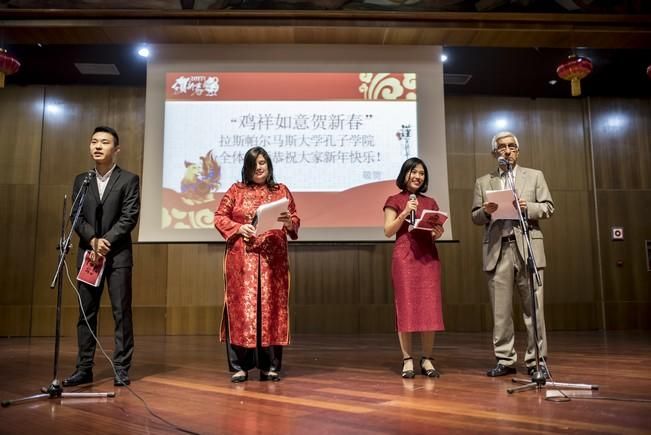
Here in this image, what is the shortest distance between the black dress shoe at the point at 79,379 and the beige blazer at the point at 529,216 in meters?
2.17

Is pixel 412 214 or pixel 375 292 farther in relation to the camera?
pixel 375 292

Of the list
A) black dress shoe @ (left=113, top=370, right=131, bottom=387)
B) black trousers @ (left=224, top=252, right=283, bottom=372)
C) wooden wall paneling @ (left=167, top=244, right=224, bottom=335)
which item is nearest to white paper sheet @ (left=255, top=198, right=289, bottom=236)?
black trousers @ (left=224, top=252, right=283, bottom=372)

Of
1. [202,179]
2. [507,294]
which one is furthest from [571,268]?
[202,179]

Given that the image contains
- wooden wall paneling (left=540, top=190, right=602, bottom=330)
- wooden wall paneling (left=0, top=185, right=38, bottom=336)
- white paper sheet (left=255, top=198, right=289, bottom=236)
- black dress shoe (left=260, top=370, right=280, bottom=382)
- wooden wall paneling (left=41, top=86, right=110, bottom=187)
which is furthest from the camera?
wooden wall paneling (left=540, top=190, right=602, bottom=330)

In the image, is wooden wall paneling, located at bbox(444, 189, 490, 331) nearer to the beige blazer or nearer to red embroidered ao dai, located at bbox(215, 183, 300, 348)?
the beige blazer

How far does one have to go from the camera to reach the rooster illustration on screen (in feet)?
15.6

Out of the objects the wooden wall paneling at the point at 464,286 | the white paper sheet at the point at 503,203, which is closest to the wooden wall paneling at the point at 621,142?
the wooden wall paneling at the point at 464,286

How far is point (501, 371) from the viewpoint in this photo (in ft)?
8.98

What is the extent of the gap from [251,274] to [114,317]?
28.0 inches

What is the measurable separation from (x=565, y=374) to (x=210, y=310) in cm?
405

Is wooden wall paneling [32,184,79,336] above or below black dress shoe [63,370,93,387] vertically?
above

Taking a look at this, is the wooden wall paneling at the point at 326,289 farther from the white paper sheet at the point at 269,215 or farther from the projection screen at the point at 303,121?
the white paper sheet at the point at 269,215

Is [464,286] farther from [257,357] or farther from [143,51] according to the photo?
[143,51]

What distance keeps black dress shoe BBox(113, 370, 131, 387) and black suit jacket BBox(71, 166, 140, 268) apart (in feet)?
1.73
